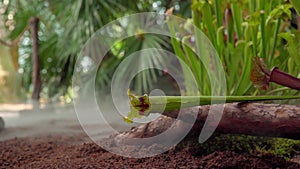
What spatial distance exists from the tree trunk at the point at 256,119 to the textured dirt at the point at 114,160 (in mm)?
46

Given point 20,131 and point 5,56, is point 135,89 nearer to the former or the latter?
point 20,131

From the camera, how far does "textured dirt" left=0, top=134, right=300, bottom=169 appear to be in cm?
55

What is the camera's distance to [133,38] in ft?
5.50

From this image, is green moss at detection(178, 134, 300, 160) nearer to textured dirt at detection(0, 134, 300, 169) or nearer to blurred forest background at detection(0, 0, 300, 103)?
textured dirt at detection(0, 134, 300, 169)

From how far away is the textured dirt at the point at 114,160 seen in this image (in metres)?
0.55

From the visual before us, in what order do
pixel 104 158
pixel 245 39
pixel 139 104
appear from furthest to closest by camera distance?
pixel 245 39 → pixel 104 158 → pixel 139 104

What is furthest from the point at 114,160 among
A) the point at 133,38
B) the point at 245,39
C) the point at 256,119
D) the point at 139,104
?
the point at 133,38

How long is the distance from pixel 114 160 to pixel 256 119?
0.83ft

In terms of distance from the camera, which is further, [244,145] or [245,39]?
[245,39]

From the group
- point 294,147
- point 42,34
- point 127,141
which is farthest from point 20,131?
point 42,34

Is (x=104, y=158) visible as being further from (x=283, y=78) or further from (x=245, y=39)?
(x=245, y=39)

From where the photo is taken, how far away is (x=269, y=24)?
2.76ft

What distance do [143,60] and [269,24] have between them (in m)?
0.70

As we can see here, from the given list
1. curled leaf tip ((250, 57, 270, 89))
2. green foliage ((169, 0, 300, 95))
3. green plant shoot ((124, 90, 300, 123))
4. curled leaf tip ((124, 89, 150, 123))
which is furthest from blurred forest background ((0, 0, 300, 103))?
curled leaf tip ((124, 89, 150, 123))
